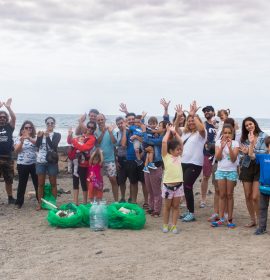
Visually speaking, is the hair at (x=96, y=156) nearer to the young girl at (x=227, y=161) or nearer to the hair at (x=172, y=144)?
the hair at (x=172, y=144)

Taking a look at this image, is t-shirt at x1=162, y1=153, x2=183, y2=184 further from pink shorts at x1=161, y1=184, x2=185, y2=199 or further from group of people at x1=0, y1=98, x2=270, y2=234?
pink shorts at x1=161, y1=184, x2=185, y2=199

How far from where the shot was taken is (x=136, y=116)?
951 centimetres

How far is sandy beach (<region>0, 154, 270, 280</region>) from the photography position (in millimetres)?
5367

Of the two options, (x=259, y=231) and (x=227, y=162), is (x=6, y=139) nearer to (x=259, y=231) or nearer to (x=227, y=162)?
(x=227, y=162)

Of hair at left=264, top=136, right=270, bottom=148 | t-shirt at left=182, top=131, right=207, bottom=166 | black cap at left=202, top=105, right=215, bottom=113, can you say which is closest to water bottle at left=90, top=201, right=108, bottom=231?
t-shirt at left=182, top=131, right=207, bottom=166

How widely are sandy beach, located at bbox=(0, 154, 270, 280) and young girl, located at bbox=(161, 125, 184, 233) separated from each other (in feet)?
1.12

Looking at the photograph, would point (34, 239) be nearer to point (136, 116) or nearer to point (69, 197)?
point (136, 116)

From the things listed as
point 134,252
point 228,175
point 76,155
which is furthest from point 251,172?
point 76,155

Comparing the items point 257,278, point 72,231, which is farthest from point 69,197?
point 257,278

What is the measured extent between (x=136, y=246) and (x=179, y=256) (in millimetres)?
787

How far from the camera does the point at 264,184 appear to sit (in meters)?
6.89

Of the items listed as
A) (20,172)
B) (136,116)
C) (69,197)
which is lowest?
(69,197)

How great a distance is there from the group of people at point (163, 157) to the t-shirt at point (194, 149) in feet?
0.06

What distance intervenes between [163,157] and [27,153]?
11.1 feet
